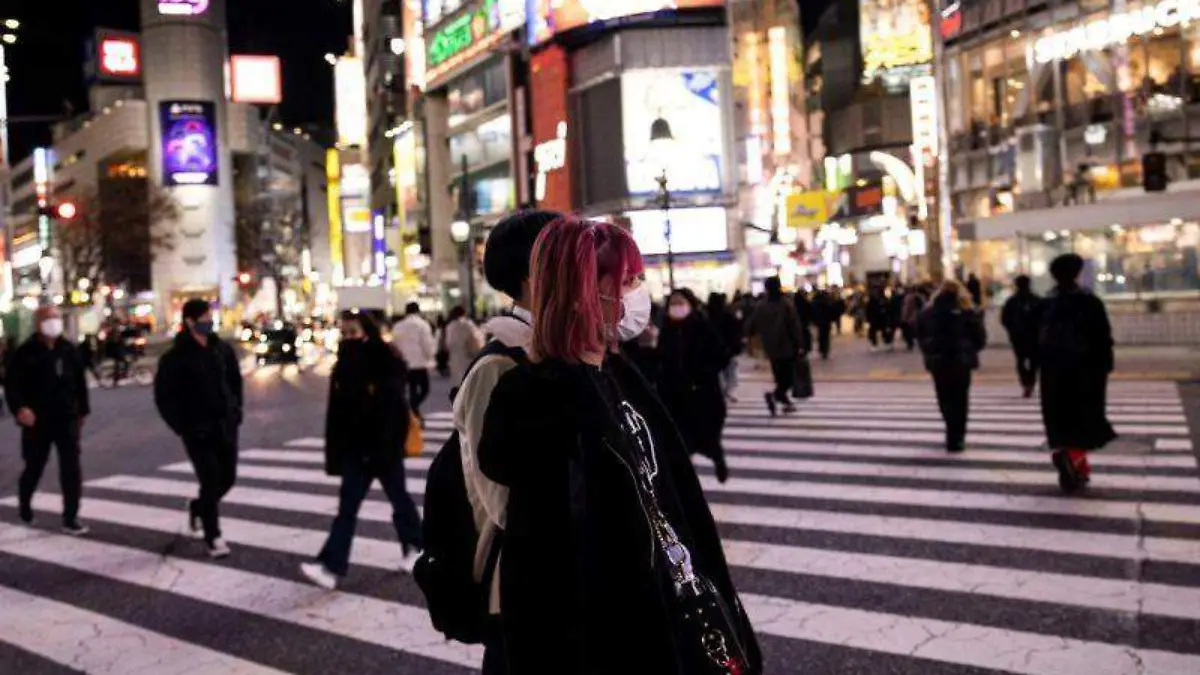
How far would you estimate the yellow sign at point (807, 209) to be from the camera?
37.2m

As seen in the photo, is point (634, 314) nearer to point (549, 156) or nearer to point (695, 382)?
point (695, 382)

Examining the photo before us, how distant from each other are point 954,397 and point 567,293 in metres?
8.75

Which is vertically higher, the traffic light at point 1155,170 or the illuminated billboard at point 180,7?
the illuminated billboard at point 180,7

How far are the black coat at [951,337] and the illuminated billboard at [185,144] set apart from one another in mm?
96441

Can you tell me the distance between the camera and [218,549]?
7.63 m

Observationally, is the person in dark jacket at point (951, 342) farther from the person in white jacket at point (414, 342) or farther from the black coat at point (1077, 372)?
the person in white jacket at point (414, 342)

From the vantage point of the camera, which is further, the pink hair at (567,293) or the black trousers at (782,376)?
the black trousers at (782,376)

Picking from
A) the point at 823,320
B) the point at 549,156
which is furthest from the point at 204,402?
the point at 549,156

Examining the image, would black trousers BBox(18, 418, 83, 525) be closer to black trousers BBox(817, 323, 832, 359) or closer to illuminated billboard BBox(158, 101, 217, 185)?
black trousers BBox(817, 323, 832, 359)

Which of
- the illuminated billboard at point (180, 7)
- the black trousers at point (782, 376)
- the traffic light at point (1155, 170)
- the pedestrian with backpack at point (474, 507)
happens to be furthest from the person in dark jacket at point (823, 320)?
the illuminated billboard at point (180, 7)

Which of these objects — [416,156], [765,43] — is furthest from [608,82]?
[416,156]

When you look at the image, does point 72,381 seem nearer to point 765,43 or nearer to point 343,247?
point 765,43

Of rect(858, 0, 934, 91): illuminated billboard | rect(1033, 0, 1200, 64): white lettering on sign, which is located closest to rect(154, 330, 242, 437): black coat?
rect(1033, 0, 1200, 64): white lettering on sign

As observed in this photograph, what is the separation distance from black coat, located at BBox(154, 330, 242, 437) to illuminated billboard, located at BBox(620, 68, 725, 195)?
40.1 metres
